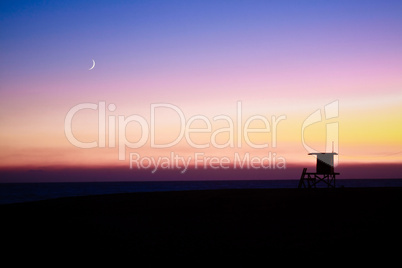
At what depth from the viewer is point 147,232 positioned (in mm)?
16219

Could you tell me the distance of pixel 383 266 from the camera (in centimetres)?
1036

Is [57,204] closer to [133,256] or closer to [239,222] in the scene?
[239,222]

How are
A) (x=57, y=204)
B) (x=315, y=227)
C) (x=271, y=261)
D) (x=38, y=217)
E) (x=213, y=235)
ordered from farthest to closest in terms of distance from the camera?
(x=57, y=204), (x=38, y=217), (x=315, y=227), (x=213, y=235), (x=271, y=261)

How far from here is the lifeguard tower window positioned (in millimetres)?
41969

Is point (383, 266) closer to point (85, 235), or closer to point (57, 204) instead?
point (85, 235)

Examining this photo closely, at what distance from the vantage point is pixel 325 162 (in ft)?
139

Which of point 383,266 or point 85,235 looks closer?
point 383,266

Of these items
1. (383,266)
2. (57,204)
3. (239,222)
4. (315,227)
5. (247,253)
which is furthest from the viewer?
(57,204)

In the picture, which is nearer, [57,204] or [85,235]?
[85,235]

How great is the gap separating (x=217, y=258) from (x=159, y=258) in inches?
60.3

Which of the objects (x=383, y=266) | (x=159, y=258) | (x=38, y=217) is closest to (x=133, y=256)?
(x=159, y=258)

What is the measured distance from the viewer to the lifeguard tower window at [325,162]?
42.0 metres

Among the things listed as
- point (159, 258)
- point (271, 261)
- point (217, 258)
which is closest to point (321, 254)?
point (271, 261)

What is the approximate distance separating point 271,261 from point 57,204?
62.5ft
